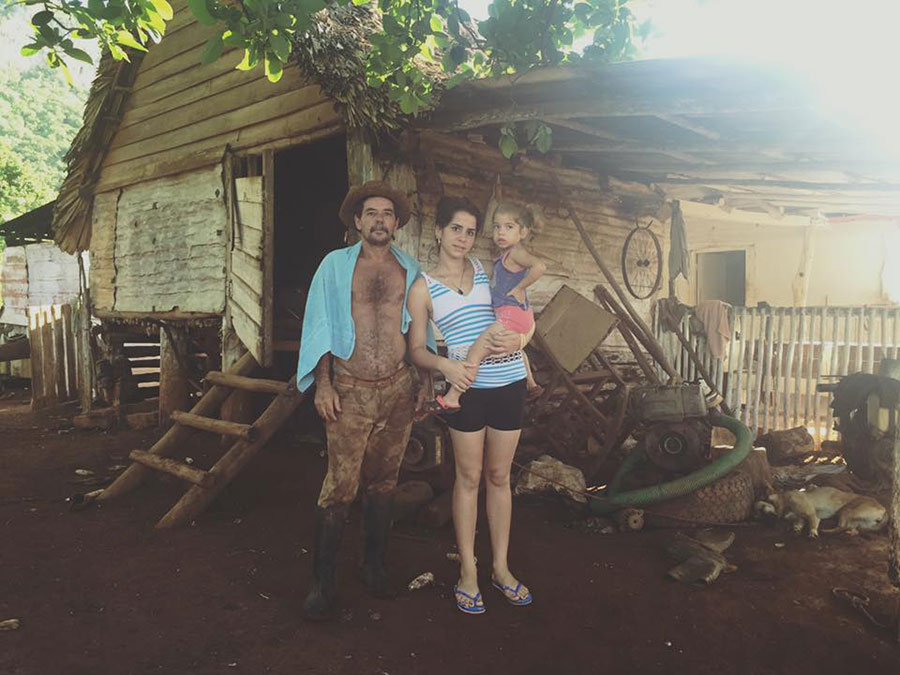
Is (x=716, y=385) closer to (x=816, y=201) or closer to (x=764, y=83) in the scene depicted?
(x=816, y=201)

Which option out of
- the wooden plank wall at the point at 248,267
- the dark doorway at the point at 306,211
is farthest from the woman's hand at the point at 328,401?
the dark doorway at the point at 306,211

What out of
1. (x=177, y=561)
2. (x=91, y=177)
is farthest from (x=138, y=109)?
(x=177, y=561)

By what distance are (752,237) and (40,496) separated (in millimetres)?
13162

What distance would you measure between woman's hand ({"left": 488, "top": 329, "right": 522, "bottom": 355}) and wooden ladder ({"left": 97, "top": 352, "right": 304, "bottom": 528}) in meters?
2.38

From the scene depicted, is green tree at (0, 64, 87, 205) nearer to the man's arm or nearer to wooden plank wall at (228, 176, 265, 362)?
wooden plank wall at (228, 176, 265, 362)

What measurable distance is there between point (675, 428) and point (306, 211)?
19.5 feet

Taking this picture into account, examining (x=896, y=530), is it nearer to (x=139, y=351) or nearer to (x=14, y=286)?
(x=139, y=351)

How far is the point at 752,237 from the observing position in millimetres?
12852

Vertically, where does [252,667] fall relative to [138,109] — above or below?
below

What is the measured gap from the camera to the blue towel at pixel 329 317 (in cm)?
303

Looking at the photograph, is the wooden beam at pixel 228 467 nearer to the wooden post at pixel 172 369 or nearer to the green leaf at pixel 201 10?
the green leaf at pixel 201 10

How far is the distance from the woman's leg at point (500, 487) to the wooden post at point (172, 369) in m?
6.07

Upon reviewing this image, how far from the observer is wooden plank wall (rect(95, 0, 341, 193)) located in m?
5.81

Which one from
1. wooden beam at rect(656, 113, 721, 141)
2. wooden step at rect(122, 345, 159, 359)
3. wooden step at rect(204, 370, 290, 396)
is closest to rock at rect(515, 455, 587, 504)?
wooden step at rect(204, 370, 290, 396)
